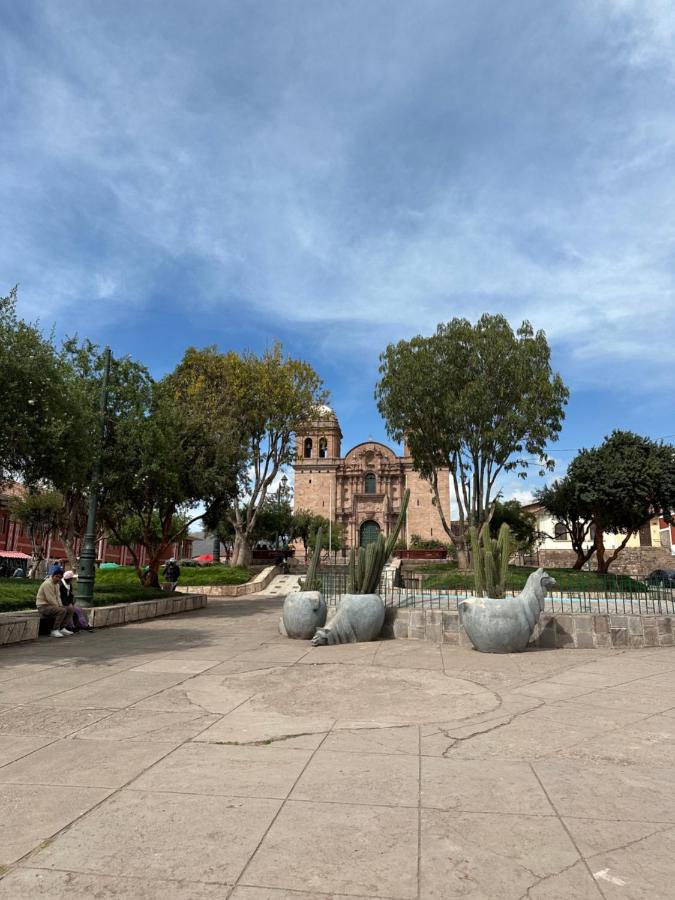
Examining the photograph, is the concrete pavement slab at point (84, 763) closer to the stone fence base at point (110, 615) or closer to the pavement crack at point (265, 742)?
the pavement crack at point (265, 742)

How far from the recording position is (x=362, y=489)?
58.7 metres

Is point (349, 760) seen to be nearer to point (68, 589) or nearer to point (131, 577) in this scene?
point (68, 589)

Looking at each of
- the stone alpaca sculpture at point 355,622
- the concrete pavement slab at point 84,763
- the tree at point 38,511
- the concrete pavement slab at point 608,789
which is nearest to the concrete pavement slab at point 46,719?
the concrete pavement slab at point 84,763

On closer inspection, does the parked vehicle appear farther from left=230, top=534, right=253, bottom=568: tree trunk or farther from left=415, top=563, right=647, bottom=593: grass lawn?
left=230, top=534, right=253, bottom=568: tree trunk

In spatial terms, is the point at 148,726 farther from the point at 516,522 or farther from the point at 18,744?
the point at 516,522

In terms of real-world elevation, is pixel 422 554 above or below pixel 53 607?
above

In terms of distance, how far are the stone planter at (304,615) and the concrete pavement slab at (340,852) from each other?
295 inches

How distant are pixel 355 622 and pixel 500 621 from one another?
247cm

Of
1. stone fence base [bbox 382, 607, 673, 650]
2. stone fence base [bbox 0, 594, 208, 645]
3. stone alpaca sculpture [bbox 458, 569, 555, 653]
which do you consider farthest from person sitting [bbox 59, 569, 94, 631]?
stone alpaca sculpture [bbox 458, 569, 555, 653]

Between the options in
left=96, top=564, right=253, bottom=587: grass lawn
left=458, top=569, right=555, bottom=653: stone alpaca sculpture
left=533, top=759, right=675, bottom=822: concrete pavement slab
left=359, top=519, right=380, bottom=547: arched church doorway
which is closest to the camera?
left=533, top=759, right=675, bottom=822: concrete pavement slab

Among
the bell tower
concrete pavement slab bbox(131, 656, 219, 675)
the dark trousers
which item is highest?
the bell tower

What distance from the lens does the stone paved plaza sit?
254 centimetres

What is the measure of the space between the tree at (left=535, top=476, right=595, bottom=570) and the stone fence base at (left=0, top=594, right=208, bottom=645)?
16.9m

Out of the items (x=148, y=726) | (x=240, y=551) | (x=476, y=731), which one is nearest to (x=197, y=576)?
(x=240, y=551)
